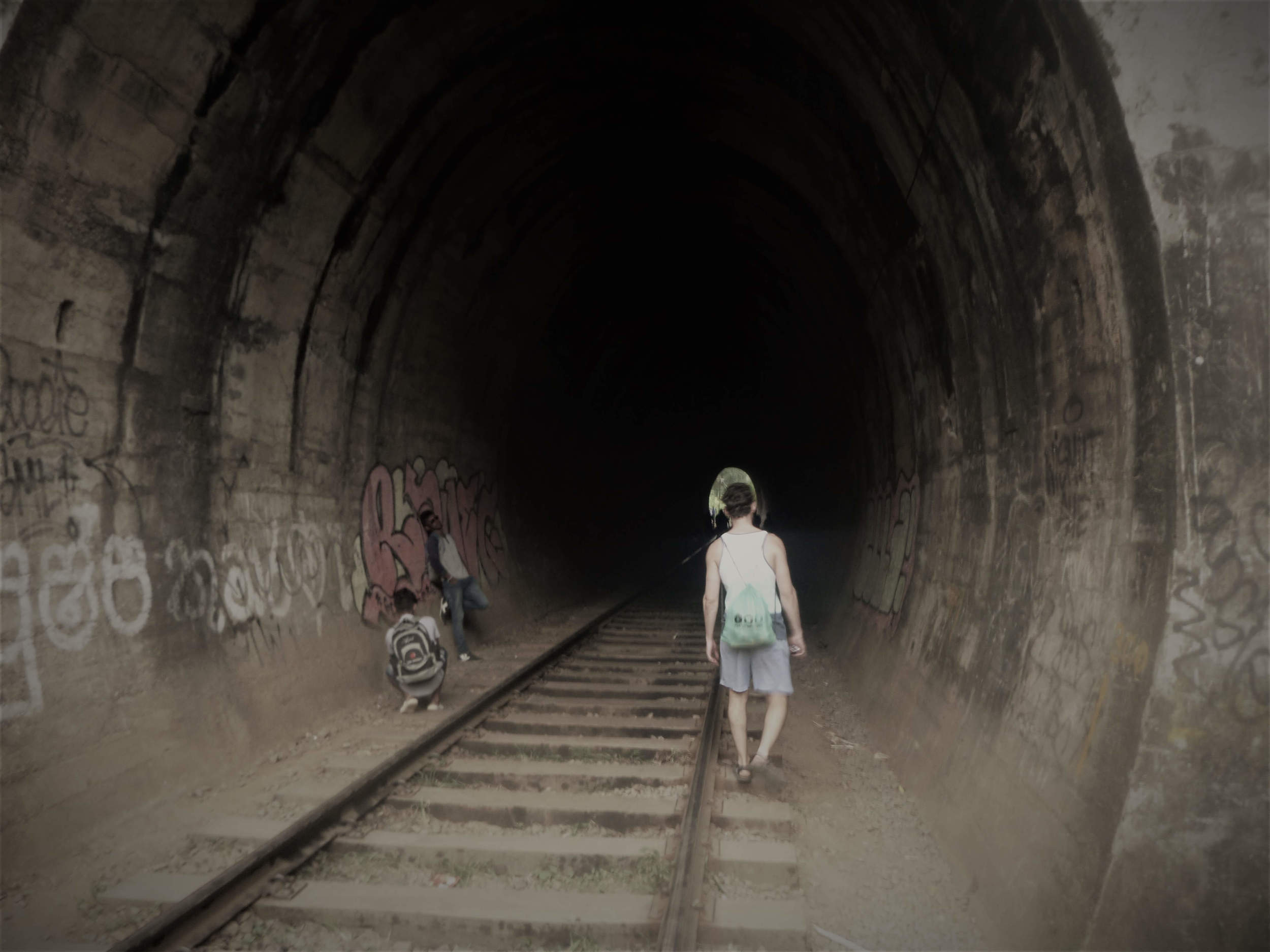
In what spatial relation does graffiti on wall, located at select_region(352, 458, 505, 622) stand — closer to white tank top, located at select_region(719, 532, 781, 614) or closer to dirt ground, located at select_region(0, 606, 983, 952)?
dirt ground, located at select_region(0, 606, 983, 952)

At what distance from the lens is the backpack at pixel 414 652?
272 inches

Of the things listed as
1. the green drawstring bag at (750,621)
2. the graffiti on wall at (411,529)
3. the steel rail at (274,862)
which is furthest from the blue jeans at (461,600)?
the green drawstring bag at (750,621)

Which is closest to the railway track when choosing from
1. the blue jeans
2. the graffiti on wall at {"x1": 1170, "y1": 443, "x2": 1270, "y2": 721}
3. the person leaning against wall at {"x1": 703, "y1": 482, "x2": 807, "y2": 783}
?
the person leaning against wall at {"x1": 703, "y1": 482, "x2": 807, "y2": 783}

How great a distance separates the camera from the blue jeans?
31.6ft

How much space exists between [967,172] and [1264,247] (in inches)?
82.0

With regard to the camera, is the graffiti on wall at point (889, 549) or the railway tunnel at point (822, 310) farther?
the graffiti on wall at point (889, 549)

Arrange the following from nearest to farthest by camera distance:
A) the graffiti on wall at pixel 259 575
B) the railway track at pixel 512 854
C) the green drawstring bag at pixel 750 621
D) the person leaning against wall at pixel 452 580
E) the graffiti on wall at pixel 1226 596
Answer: the graffiti on wall at pixel 1226 596
the railway track at pixel 512 854
the green drawstring bag at pixel 750 621
the graffiti on wall at pixel 259 575
the person leaning against wall at pixel 452 580

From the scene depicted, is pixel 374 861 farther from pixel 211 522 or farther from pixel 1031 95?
pixel 1031 95

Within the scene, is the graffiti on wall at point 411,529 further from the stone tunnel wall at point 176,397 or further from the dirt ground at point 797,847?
the dirt ground at point 797,847

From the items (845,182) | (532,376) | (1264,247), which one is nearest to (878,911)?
(1264,247)

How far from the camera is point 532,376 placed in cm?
1307

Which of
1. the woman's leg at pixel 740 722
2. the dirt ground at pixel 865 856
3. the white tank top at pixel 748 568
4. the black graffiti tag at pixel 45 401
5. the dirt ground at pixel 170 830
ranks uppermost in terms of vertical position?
the black graffiti tag at pixel 45 401

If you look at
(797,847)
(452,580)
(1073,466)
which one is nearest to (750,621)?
(797,847)

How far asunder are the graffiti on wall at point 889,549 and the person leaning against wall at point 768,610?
2.83 meters
